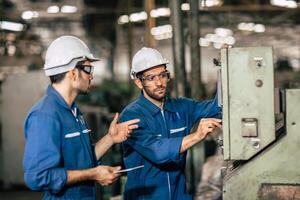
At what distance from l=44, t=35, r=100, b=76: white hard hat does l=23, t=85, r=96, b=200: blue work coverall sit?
124 mm

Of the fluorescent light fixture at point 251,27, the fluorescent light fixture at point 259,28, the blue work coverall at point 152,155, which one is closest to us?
the blue work coverall at point 152,155

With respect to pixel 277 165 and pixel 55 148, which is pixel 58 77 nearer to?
pixel 55 148

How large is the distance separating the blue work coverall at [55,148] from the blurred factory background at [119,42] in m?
2.01

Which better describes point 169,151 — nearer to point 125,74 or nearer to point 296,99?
point 296,99

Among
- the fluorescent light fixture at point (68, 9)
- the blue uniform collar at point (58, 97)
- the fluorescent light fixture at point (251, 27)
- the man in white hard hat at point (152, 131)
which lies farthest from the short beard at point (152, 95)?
the fluorescent light fixture at point (251, 27)

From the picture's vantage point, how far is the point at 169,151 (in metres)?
2.99

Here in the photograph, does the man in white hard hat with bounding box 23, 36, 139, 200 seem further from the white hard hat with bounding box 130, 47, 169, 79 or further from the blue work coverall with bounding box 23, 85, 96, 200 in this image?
the white hard hat with bounding box 130, 47, 169, 79

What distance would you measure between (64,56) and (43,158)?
22.3 inches

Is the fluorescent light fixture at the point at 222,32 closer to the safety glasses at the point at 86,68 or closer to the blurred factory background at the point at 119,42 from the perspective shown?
the blurred factory background at the point at 119,42

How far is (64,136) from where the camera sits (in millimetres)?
2680

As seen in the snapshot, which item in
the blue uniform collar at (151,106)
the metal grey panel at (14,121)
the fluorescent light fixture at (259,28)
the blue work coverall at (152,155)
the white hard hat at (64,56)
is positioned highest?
the white hard hat at (64,56)

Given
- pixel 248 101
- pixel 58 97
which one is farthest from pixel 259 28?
pixel 248 101

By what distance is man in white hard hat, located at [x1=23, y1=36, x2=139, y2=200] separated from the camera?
8.27ft

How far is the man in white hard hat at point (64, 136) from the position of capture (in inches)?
99.3
